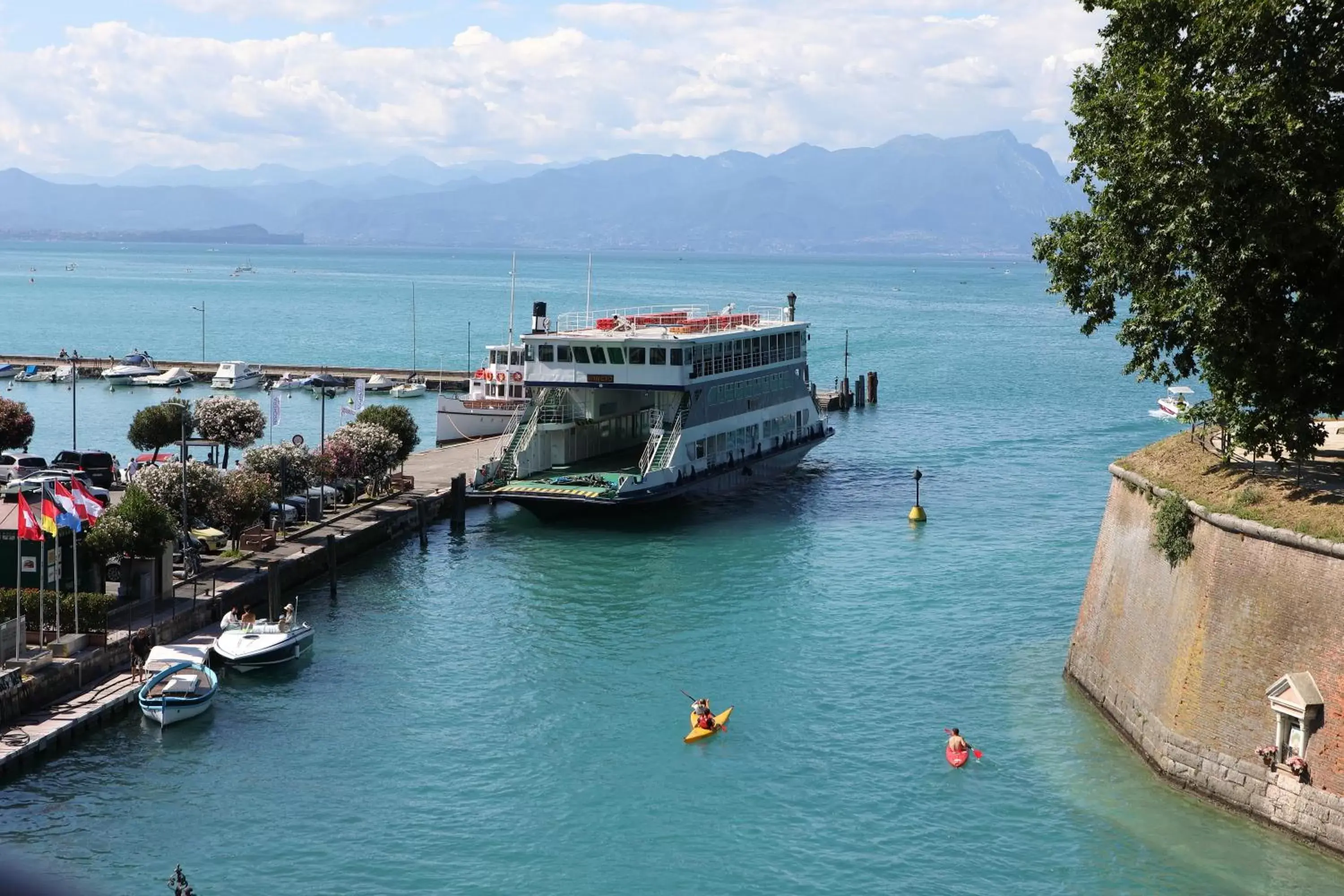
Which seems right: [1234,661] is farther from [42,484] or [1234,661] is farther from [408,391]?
[408,391]

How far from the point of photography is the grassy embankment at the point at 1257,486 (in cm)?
2905

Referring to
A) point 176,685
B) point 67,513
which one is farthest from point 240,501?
point 176,685

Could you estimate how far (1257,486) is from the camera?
31.7m

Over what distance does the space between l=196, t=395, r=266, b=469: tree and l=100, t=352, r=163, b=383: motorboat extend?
5343 cm

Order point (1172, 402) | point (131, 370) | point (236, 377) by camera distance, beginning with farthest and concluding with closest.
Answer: point (131, 370)
point (236, 377)
point (1172, 402)

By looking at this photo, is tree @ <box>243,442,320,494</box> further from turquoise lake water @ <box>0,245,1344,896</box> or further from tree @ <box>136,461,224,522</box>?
turquoise lake water @ <box>0,245,1344,896</box>

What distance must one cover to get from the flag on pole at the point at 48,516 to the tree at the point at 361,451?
20769mm

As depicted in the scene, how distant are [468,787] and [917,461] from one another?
51.4 metres

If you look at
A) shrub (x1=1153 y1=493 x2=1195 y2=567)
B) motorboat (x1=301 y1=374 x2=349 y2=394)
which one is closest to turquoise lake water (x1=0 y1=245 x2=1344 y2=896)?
shrub (x1=1153 y1=493 x2=1195 y2=567)

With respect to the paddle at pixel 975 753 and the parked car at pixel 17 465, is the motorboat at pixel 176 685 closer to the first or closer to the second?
the paddle at pixel 975 753

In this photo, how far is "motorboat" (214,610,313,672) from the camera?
130ft

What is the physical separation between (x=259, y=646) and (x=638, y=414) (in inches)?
1281

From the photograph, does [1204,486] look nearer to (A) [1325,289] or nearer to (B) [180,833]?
(A) [1325,289]

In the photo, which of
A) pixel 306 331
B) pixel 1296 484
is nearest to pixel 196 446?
pixel 1296 484
